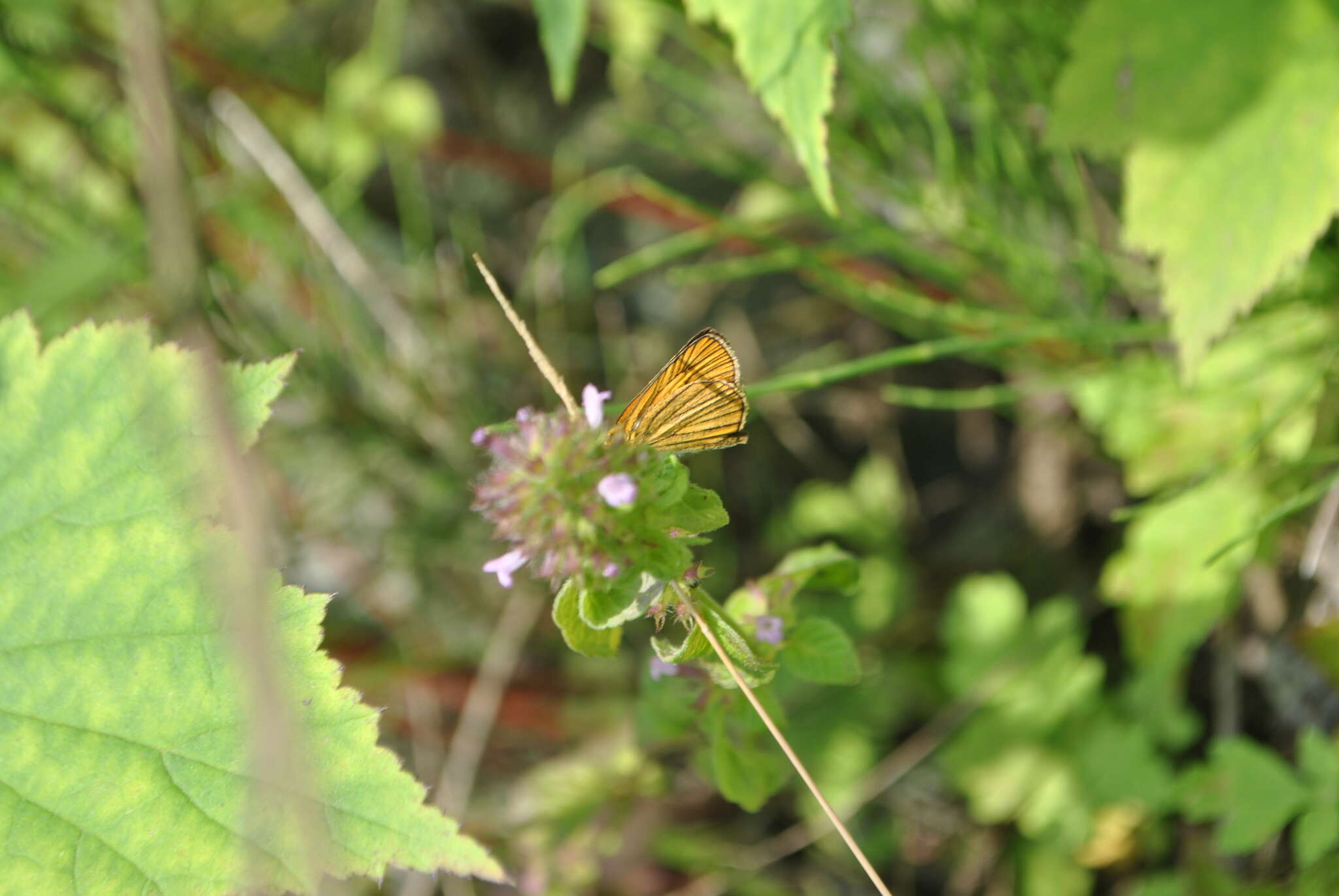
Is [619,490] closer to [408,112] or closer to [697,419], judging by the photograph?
[697,419]

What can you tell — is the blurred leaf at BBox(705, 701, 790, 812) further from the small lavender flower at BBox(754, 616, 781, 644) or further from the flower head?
the flower head

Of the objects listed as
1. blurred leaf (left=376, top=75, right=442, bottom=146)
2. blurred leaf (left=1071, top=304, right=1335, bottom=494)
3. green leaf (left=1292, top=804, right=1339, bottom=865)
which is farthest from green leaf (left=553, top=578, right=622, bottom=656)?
blurred leaf (left=376, top=75, right=442, bottom=146)

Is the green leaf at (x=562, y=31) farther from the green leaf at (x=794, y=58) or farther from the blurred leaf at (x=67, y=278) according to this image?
the blurred leaf at (x=67, y=278)

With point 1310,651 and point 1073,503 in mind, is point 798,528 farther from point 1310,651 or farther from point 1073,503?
point 1310,651

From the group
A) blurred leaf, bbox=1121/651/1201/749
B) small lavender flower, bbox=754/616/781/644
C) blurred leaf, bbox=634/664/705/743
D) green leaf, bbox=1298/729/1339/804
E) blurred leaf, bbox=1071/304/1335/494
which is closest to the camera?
small lavender flower, bbox=754/616/781/644

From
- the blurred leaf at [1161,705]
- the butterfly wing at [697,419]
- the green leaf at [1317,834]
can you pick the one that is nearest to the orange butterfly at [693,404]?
the butterfly wing at [697,419]

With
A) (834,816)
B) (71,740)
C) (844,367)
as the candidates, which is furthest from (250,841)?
(844,367)
